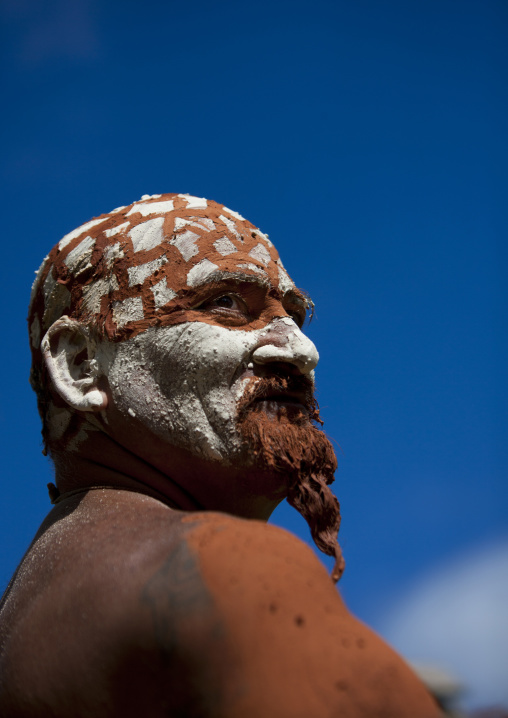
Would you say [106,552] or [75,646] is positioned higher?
[106,552]

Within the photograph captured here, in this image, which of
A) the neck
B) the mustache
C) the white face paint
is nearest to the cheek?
the white face paint

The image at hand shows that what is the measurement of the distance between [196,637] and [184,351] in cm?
150

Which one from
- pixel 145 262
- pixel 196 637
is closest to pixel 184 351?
pixel 145 262

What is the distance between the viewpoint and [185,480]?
3568 millimetres

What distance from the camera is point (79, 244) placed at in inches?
163

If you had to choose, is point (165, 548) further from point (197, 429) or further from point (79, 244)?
point (79, 244)

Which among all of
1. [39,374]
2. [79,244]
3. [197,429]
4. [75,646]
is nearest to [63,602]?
[75,646]

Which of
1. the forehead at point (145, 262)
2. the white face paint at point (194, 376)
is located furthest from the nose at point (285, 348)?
the forehead at point (145, 262)

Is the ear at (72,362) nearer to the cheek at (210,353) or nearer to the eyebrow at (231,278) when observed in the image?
the cheek at (210,353)

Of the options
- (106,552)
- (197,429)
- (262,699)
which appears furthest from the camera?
(197,429)

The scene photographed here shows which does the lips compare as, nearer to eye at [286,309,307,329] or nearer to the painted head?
the painted head

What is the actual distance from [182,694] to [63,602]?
27.9 inches

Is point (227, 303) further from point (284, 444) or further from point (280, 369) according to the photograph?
point (284, 444)

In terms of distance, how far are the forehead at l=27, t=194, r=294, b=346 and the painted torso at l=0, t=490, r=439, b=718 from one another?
1180 millimetres
